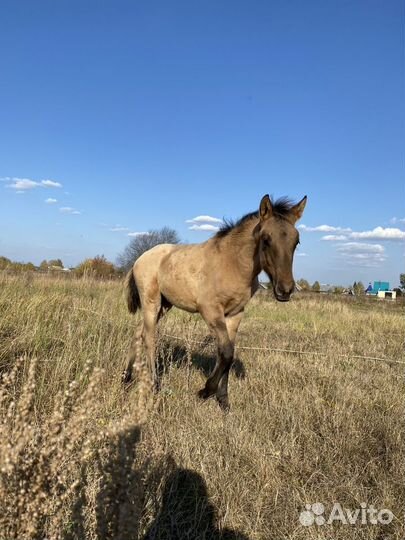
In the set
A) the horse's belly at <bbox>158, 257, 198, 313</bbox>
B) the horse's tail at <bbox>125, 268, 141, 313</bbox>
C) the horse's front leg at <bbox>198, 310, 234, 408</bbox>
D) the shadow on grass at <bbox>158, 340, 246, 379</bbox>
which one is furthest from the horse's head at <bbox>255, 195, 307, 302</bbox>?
the horse's tail at <bbox>125, 268, 141, 313</bbox>

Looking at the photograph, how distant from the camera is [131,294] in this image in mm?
6902

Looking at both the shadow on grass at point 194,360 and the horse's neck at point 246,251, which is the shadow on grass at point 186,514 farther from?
the shadow on grass at point 194,360

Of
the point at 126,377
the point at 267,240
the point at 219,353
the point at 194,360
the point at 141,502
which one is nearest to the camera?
the point at 141,502

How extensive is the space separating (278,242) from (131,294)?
3228 mm

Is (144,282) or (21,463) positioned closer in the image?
(21,463)

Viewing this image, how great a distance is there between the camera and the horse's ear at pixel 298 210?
493 centimetres

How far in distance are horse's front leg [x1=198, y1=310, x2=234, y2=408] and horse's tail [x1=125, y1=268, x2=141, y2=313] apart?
2.08 m

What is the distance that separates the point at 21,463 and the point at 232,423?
2594mm

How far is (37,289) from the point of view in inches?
313

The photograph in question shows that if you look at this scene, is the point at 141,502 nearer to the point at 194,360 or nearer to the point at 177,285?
the point at 177,285

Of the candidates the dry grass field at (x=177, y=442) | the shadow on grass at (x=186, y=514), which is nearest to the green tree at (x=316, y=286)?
the dry grass field at (x=177, y=442)

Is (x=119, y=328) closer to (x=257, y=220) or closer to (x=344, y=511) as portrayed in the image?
(x=257, y=220)

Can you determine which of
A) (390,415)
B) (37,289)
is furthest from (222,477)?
(37,289)

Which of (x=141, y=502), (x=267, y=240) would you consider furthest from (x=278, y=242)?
(x=141, y=502)
